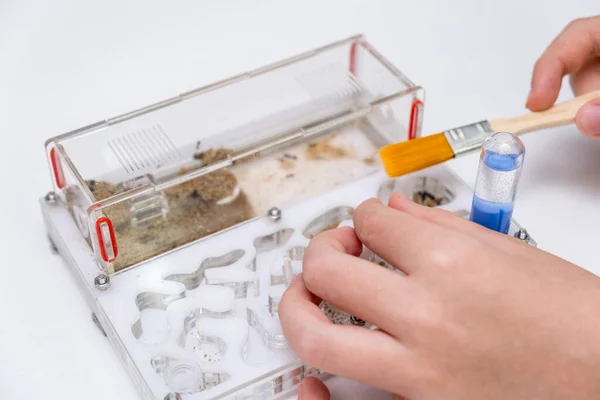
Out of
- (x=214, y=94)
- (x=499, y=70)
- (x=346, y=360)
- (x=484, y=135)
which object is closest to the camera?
(x=346, y=360)

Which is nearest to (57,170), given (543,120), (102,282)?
(102,282)

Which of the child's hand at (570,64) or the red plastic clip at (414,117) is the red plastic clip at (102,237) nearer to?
the red plastic clip at (414,117)

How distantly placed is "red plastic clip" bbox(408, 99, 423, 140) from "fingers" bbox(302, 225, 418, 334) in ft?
0.91

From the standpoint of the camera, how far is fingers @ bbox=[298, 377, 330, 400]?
0.75 metres

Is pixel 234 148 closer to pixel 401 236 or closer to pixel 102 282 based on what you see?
pixel 102 282

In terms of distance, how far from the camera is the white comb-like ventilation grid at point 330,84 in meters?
1.02

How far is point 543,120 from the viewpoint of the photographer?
0.91m

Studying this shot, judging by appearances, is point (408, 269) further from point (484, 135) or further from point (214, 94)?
point (214, 94)

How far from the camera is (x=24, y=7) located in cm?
115

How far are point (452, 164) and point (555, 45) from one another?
0.54ft

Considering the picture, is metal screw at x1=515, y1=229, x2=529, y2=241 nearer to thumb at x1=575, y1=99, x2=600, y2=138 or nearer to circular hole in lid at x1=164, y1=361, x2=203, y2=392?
thumb at x1=575, y1=99, x2=600, y2=138

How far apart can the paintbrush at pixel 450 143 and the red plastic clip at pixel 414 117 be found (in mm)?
81

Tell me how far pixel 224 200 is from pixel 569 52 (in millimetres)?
390

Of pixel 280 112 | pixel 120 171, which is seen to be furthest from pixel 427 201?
pixel 120 171
